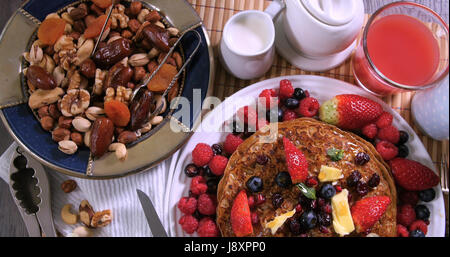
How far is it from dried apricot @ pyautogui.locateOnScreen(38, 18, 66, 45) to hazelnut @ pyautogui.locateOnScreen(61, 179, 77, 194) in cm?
47

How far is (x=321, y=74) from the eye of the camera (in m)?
1.17

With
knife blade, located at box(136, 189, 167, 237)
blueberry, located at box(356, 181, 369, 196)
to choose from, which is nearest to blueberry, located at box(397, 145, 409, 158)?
blueberry, located at box(356, 181, 369, 196)

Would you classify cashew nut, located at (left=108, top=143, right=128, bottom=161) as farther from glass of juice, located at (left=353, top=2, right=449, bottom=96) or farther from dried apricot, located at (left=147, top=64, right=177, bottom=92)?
glass of juice, located at (left=353, top=2, right=449, bottom=96)

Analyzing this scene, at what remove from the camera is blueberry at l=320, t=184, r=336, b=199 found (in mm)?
905

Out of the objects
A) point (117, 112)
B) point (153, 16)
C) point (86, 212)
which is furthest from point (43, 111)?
point (153, 16)

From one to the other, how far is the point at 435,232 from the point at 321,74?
0.62m

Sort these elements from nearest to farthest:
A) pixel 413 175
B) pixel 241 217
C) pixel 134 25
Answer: pixel 241 217 → pixel 413 175 → pixel 134 25

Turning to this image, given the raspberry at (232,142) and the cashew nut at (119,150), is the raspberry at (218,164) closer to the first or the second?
the raspberry at (232,142)

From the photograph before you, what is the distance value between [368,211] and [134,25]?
2.99 feet

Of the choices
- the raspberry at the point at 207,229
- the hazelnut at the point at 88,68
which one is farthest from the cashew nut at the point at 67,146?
the raspberry at the point at 207,229

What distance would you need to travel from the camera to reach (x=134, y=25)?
110cm

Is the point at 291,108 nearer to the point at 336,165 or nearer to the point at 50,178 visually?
the point at 336,165

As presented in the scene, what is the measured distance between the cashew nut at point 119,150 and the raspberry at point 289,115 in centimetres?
52

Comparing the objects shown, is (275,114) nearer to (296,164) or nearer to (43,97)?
(296,164)
